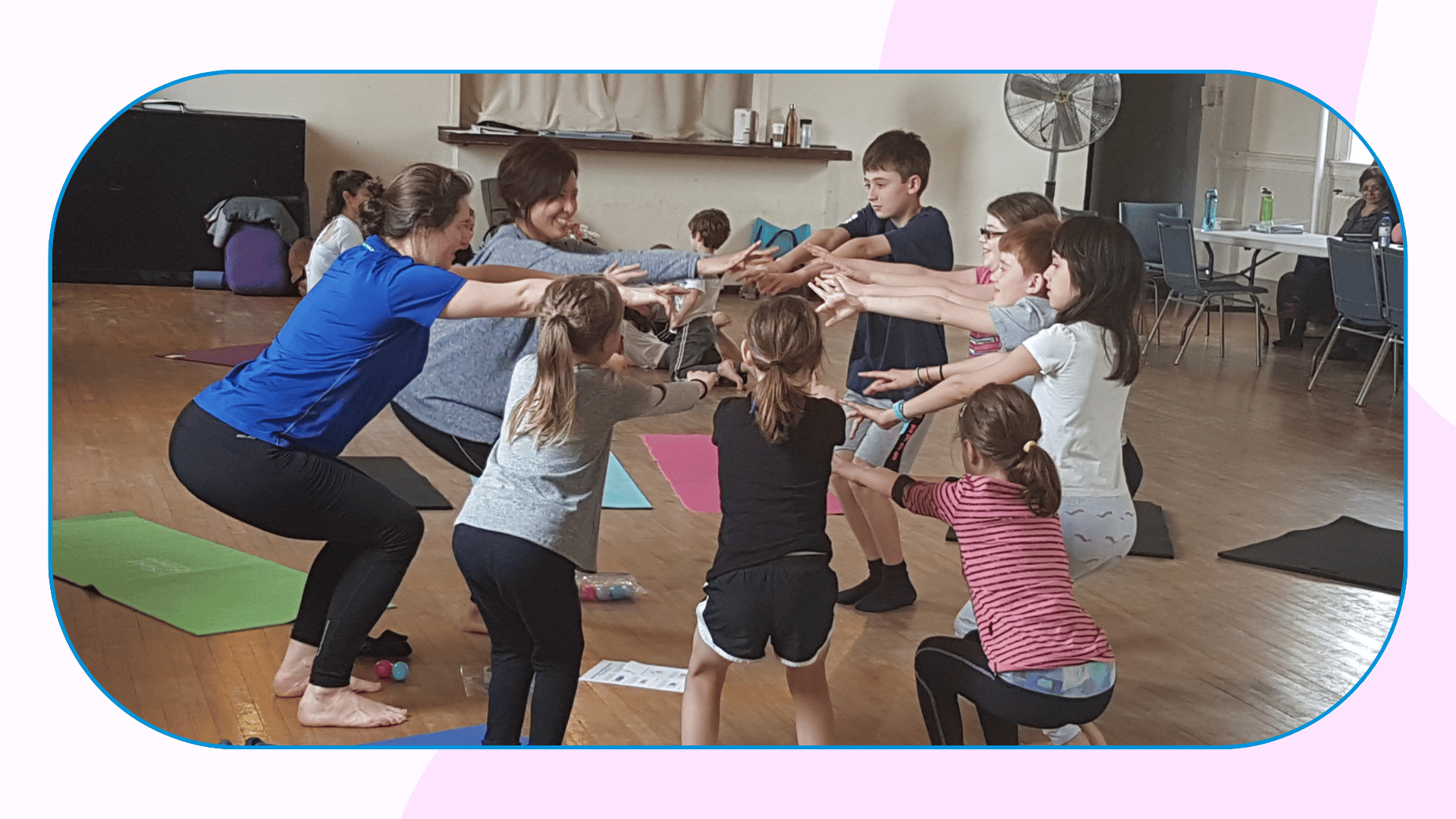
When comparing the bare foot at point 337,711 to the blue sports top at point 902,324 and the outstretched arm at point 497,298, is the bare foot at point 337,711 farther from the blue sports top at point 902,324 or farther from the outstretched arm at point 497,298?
the blue sports top at point 902,324

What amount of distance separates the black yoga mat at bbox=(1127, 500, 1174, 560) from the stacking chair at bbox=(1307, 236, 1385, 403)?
0.55 metres

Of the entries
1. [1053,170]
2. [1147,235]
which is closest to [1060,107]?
[1053,170]

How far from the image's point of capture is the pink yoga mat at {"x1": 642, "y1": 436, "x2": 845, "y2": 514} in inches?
129

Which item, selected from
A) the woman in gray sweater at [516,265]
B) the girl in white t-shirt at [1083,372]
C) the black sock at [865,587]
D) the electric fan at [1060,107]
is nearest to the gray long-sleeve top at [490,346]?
the woman in gray sweater at [516,265]

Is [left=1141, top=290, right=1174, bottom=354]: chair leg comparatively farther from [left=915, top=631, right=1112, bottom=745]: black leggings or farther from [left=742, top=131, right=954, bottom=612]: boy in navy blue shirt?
[left=915, top=631, right=1112, bottom=745]: black leggings

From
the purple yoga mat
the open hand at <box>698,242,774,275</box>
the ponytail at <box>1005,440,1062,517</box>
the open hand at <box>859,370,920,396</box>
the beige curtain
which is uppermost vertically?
the beige curtain

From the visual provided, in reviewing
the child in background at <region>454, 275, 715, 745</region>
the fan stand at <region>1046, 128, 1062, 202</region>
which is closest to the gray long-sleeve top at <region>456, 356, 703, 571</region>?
the child in background at <region>454, 275, 715, 745</region>

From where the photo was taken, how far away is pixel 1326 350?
3564 millimetres

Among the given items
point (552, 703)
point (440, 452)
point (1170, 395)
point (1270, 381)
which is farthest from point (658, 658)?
point (1270, 381)

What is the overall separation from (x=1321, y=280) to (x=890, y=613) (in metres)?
1.30

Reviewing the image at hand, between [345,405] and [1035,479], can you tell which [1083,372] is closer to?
[1035,479]

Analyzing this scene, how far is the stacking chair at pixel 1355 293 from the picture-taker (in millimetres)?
3361

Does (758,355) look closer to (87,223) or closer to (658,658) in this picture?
(658,658)

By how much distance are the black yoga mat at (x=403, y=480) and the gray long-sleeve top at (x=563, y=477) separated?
688mm
